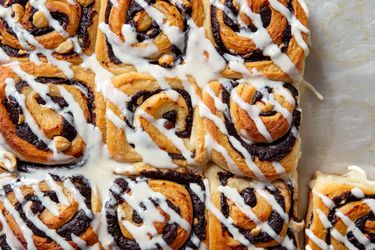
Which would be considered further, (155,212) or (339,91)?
(339,91)

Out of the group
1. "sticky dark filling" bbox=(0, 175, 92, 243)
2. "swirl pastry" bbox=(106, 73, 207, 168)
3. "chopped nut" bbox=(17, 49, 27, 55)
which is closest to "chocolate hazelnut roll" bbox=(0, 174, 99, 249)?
"sticky dark filling" bbox=(0, 175, 92, 243)

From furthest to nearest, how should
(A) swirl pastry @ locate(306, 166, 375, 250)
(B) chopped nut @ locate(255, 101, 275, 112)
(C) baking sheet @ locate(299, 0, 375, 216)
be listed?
(C) baking sheet @ locate(299, 0, 375, 216)
(A) swirl pastry @ locate(306, 166, 375, 250)
(B) chopped nut @ locate(255, 101, 275, 112)

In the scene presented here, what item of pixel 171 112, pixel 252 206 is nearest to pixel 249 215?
pixel 252 206

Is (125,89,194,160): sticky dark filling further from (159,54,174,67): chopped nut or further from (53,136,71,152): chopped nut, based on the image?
(53,136,71,152): chopped nut

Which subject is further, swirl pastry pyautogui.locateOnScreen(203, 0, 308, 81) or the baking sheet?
the baking sheet

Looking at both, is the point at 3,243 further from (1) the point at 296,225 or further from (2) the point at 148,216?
(1) the point at 296,225

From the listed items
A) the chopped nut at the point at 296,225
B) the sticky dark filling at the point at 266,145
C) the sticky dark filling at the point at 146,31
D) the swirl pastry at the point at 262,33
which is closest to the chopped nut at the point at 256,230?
the chopped nut at the point at 296,225
